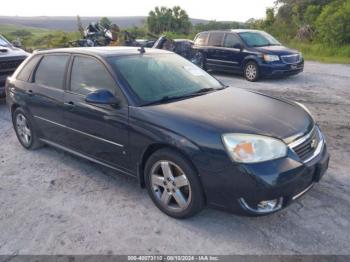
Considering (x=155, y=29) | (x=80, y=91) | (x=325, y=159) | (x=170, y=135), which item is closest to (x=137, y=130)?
(x=170, y=135)

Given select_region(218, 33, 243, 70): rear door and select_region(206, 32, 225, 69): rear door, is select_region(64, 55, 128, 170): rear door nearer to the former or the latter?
select_region(218, 33, 243, 70): rear door

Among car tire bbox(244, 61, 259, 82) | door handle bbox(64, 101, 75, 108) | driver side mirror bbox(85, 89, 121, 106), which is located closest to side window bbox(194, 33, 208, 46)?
car tire bbox(244, 61, 259, 82)

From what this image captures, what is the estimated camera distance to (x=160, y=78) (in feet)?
13.4

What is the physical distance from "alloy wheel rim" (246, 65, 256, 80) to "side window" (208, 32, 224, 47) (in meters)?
1.59

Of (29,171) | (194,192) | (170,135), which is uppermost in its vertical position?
(170,135)

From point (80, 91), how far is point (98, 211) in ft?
4.77

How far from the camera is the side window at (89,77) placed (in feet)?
13.0

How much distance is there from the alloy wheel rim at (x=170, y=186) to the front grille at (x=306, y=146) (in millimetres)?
1032

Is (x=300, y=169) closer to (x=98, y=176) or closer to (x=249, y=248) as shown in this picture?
(x=249, y=248)

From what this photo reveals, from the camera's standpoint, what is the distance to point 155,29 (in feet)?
103

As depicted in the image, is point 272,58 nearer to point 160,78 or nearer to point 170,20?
point 160,78

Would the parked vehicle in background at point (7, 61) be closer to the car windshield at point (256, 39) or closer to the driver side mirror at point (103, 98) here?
the driver side mirror at point (103, 98)

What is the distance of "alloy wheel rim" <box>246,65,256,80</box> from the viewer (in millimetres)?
11307

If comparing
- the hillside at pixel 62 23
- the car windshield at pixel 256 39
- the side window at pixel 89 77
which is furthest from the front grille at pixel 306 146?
the hillside at pixel 62 23
